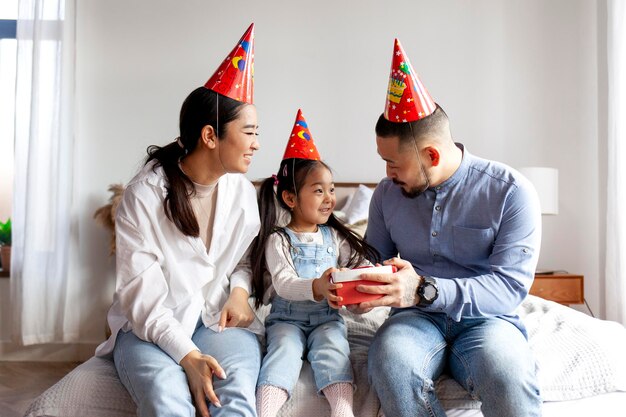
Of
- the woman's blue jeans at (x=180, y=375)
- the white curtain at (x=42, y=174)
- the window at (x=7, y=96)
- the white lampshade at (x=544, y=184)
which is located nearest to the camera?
the woman's blue jeans at (x=180, y=375)

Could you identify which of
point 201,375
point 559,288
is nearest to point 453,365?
point 201,375

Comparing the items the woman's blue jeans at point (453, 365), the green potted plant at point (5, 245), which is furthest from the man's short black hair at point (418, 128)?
the green potted plant at point (5, 245)

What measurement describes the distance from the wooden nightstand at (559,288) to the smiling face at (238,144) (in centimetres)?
193

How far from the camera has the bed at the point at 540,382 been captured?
126 cm

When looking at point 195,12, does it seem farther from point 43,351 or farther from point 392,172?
point 392,172

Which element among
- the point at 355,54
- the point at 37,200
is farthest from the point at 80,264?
the point at 355,54

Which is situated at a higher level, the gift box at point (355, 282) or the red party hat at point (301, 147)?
the red party hat at point (301, 147)

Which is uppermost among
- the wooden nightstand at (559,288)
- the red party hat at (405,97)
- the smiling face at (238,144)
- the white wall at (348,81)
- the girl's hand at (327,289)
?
the white wall at (348,81)

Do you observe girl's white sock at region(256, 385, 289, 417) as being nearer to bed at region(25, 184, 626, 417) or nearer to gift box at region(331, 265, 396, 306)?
bed at region(25, 184, 626, 417)

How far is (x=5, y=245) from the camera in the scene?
11.4ft

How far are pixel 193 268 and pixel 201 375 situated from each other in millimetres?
331

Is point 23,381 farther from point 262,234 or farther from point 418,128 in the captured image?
point 418,128

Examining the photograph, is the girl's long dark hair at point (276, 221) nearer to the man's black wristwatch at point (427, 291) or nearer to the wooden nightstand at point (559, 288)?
the man's black wristwatch at point (427, 291)

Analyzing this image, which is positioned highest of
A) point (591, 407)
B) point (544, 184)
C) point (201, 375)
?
point (544, 184)
